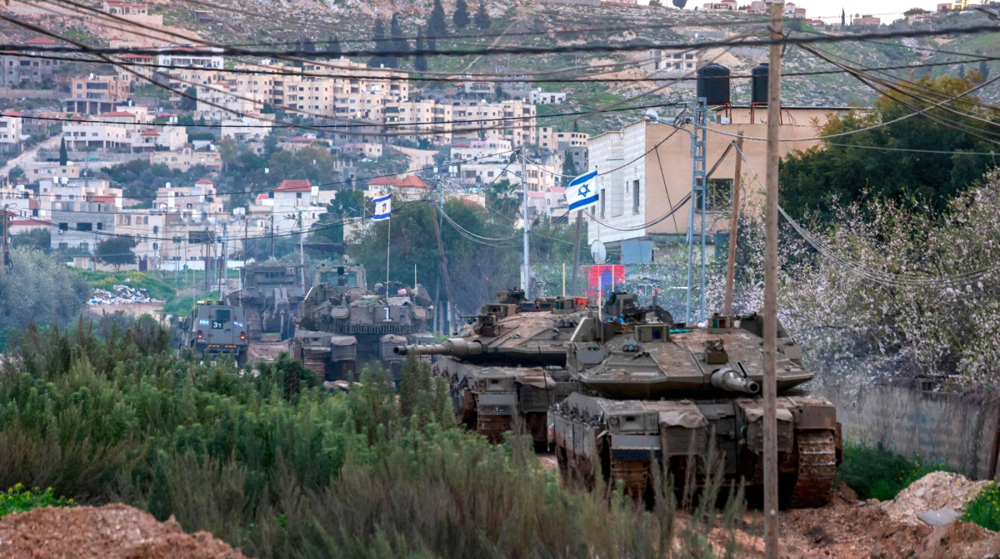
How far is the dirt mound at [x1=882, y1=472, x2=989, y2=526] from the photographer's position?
14859mm

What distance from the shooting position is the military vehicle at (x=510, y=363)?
2030cm

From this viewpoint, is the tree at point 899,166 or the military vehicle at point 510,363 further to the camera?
the tree at point 899,166

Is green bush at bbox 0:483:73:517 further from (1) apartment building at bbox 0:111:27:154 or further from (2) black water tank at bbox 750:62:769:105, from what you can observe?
(1) apartment building at bbox 0:111:27:154

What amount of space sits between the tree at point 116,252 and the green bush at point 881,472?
4125 inches

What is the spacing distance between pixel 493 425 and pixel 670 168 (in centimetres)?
2469

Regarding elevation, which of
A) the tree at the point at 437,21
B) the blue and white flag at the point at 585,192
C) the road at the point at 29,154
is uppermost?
the tree at the point at 437,21

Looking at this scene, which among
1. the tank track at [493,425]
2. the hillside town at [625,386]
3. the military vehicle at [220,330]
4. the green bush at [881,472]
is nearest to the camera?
the hillside town at [625,386]

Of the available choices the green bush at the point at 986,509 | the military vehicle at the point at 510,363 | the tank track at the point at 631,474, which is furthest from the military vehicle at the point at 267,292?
the green bush at the point at 986,509

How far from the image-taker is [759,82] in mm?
38031

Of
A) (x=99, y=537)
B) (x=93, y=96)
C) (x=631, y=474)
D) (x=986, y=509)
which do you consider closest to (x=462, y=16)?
(x=93, y=96)

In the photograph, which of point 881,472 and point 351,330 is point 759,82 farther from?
point 881,472

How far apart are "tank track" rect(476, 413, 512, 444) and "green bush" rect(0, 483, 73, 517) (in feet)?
26.8

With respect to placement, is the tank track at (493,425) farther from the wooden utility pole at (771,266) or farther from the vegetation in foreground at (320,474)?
the wooden utility pole at (771,266)

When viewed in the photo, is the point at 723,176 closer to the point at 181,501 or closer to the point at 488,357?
the point at 488,357
